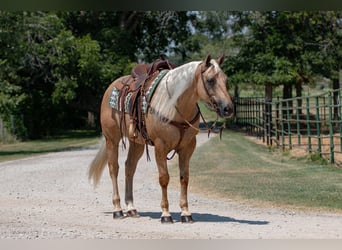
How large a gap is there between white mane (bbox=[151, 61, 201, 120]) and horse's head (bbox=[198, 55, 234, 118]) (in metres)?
0.20

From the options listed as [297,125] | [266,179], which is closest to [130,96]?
[266,179]

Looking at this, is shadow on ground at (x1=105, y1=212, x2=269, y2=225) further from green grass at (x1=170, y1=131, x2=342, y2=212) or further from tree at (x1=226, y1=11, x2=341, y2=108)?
tree at (x1=226, y1=11, x2=341, y2=108)

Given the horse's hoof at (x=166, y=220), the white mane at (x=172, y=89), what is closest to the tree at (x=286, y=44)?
the white mane at (x=172, y=89)

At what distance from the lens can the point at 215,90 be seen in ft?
23.3

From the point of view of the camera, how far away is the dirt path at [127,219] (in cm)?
692

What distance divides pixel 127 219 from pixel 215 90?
6.71 ft

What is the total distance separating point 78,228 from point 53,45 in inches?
768

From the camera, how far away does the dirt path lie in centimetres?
692

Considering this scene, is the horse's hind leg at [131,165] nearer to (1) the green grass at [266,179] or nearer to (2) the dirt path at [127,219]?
(2) the dirt path at [127,219]

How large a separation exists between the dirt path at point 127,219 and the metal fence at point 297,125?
1.78m

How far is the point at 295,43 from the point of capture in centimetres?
2862

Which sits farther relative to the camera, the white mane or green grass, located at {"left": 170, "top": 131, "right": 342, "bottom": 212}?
green grass, located at {"left": 170, "top": 131, "right": 342, "bottom": 212}

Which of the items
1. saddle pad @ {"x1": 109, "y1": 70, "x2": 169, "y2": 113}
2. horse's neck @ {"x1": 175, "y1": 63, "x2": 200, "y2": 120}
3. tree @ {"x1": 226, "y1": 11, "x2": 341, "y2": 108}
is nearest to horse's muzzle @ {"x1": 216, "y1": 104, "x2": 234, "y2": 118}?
horse's neck @ {"x1": 175, "y1": 63, "x2": 200, "y2": 120}

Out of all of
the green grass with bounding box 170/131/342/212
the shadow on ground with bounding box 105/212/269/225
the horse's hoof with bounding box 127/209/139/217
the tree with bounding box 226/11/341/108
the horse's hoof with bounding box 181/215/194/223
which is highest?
the tree with bounding box 226/11/341/108
